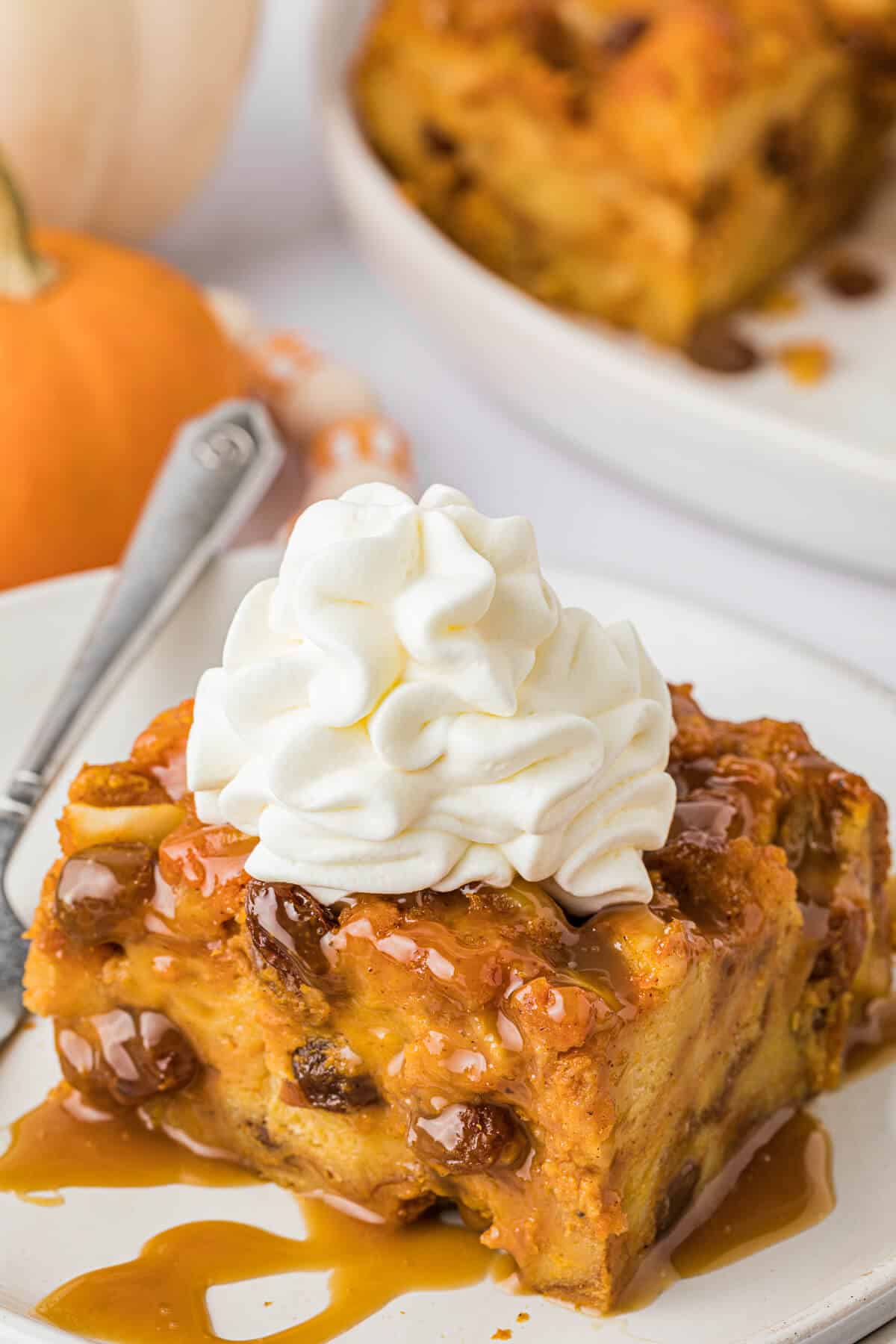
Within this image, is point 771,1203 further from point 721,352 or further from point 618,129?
point 618,129

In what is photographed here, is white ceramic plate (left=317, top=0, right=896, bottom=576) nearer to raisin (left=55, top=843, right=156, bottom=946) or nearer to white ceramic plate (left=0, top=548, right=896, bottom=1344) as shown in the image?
white ceramic plate (left=0, top=548, right=896, bottom=1344)

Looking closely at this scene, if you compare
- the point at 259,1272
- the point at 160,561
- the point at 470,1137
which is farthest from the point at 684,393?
the point at 259,1272

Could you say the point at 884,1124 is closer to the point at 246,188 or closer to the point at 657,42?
the point at 657,42

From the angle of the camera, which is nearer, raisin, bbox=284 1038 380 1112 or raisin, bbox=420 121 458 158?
raisin, bbox=284 1038 380 1112

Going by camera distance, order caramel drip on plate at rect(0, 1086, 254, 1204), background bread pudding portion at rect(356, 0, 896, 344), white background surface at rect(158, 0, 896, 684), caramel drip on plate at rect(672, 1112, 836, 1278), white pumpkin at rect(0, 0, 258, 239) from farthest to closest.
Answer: background bread pudding portion at rect(356, 0, 896, 344) → white pumpkin at rect(0, 0, 258, 239) → white background surface at rect(158, 0, 896, 684) → caramel drip on plate at rect(0, 1086, 254, 1204) → caramel drip on plate at rect(672, 1112, 836, 1278)

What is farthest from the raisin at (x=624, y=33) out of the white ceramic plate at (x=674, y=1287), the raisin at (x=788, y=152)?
the white ceramic plate at (x=674, y=1287)

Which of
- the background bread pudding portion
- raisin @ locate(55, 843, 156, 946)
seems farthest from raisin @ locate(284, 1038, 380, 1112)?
the background bread pudding portion

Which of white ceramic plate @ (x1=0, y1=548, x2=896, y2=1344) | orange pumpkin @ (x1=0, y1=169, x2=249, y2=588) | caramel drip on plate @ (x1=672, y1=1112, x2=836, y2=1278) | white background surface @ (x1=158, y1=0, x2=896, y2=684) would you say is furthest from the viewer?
white background surface @ (x1=158, y1=0, x2=896, y2=684)

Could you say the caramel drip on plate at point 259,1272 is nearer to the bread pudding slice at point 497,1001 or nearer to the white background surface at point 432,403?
the bread pudding slice at point 497,1001
